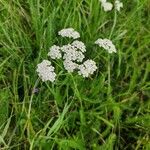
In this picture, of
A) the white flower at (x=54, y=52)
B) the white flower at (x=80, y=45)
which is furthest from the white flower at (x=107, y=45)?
the white flower at (x=54, y=52)

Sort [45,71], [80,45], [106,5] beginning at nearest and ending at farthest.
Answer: [45,71] < [80,45] < [106,5]

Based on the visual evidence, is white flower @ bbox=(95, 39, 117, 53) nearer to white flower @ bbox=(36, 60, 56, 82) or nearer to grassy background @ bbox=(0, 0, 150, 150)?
grassy background @ bbox=(0, 0, 150, 150)

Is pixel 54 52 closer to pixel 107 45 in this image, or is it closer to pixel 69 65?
pixel 69 65

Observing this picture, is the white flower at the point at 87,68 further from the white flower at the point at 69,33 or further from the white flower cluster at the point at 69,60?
the white flower at the point at 69,33

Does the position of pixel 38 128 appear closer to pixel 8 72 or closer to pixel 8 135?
pixel 8 135

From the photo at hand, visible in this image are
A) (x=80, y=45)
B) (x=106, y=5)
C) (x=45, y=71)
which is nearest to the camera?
(x=45, y=71)

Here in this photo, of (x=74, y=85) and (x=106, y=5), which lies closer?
(x=74, y=85)

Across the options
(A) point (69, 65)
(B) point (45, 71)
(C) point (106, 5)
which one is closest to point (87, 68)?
(A) point (69, 65)

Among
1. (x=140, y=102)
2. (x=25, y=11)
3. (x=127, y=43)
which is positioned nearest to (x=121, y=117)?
(x=140, y=102)

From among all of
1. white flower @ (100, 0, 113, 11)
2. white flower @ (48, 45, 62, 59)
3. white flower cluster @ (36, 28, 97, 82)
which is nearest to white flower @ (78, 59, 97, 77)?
white flower cluster @ (36, 28, 97, 82)
